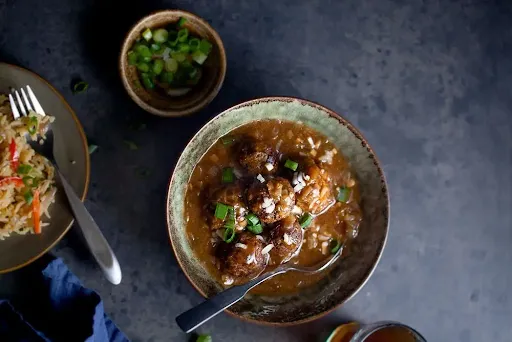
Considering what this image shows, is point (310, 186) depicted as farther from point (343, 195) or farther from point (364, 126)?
point (364, 126)

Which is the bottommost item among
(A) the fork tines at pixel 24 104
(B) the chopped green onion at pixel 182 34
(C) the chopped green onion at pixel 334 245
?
(C) the chopped green onion at pixel 334 245

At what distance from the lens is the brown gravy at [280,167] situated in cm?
285

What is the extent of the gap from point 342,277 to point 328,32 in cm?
119

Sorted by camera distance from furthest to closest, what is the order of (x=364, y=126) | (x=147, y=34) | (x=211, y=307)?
(x=364, y=126) < (x=147, y=34) < (x=211, y=307)

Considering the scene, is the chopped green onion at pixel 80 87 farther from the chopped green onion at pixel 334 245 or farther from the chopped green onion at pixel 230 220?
the chopped green onion at pixel 334 245

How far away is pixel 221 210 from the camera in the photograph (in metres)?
2.75

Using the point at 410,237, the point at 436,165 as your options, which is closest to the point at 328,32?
the point at 436,165

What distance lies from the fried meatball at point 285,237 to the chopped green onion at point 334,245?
0.17 metres

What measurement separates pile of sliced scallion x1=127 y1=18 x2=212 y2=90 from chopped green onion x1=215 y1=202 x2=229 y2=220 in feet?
1.99

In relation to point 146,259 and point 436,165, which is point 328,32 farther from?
point 146,259

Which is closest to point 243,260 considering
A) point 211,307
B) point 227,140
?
point 211,307

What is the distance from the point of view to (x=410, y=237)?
3.13 m

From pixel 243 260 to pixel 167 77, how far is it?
0.92 metres

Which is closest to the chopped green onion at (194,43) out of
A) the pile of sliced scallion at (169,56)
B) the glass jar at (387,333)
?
the pile of sliced scallion at (169,56)
